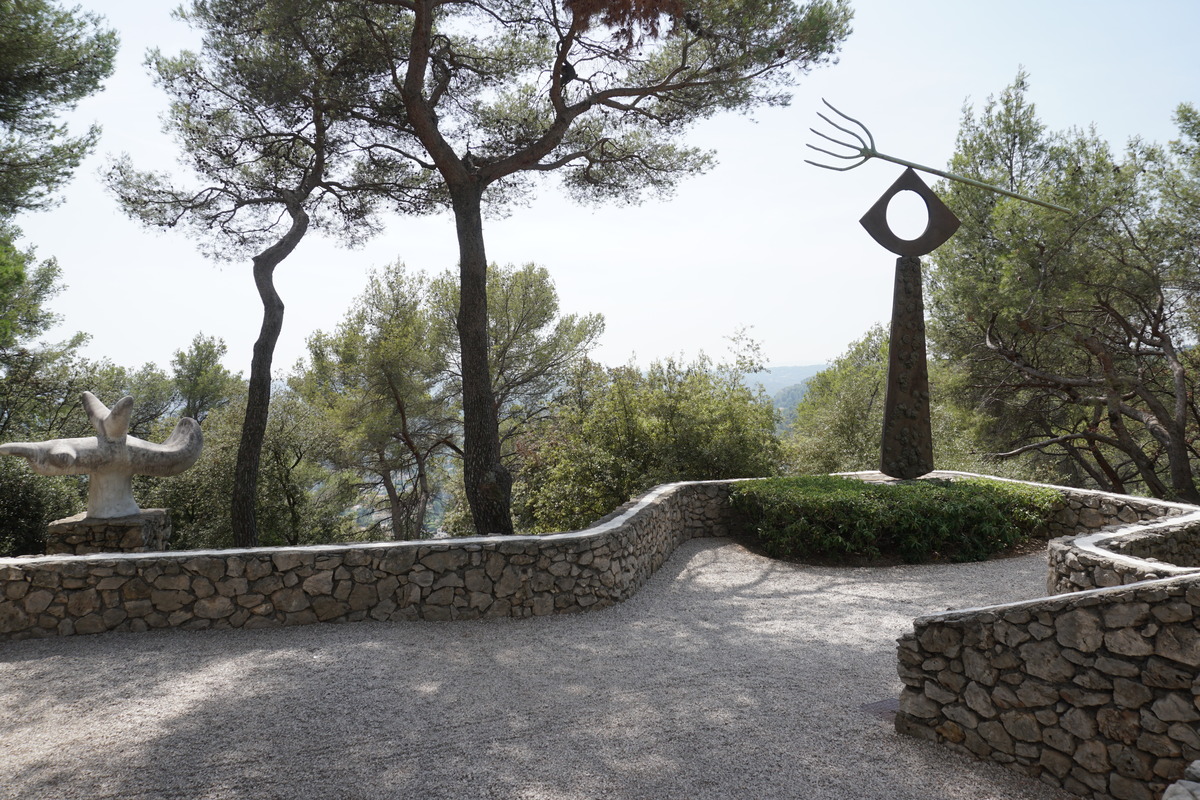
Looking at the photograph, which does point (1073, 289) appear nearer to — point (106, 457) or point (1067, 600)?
point (1067, 600)

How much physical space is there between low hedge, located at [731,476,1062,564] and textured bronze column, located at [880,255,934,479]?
976 mm

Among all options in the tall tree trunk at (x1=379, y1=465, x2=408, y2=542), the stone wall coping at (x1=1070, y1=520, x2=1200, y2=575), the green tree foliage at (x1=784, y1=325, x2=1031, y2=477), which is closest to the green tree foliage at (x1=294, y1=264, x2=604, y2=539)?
the tall tree trunk at (x1=379, y1=465, x2=408, y2=542)

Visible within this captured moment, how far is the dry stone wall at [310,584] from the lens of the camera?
4906 millimetres

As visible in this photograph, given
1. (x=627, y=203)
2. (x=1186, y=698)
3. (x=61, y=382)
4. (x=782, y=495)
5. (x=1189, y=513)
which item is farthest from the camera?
(x=61, y=382)

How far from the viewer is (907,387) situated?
8594 mm

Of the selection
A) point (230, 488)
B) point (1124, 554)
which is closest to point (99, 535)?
point (230, 488)

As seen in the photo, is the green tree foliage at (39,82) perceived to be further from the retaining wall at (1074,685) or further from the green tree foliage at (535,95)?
the retaining wall at (1074,685)

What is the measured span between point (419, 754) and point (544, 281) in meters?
15.9

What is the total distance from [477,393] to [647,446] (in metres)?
3.17

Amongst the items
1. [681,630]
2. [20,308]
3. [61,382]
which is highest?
[20,308]

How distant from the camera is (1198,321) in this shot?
36.5 feet

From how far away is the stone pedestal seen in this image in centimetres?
632

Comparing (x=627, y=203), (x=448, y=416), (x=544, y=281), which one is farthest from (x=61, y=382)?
(x=627, y=203)

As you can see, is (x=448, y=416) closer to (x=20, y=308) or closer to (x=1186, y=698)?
(x=20, y=308)
